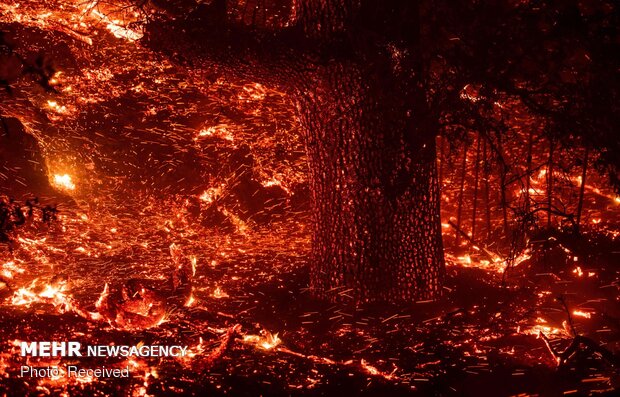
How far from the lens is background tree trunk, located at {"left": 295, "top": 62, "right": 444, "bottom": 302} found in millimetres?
5016

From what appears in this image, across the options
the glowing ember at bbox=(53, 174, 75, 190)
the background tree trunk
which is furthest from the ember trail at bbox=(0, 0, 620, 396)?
the glowing ember at bbox=(53, 174, 75, 190)

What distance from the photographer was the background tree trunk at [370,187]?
5.02m

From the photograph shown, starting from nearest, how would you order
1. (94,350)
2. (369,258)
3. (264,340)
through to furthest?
1. (94,350)
2. (264,340)
3. (369,258)

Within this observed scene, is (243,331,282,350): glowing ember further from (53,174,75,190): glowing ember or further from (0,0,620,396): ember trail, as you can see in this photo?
(53,174,75,190): glowing ember

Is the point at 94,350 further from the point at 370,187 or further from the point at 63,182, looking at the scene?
the point at 63,182

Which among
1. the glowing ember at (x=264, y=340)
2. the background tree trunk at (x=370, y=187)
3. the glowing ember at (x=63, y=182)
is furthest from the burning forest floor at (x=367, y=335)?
the glowing ember at (x=63, y=182)

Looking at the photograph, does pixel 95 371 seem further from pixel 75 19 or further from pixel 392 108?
pixel 75 19

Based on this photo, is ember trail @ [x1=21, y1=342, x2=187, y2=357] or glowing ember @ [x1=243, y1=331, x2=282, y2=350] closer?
ember trail @ [x1=21, y1=342, x2=187, y2=357]

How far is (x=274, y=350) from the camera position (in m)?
4.86

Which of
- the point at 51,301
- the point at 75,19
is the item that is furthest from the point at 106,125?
the point at 51,301

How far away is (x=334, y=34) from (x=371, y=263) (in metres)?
2.13

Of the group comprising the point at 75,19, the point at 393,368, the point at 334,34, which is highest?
the point at 75,19

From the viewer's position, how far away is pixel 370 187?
5109mm

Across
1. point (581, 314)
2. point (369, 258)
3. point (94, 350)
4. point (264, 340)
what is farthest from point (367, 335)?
point (94, 350)
